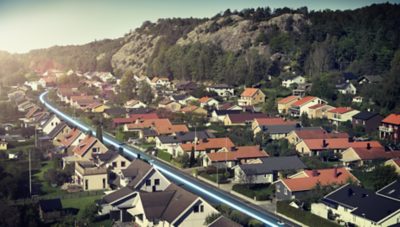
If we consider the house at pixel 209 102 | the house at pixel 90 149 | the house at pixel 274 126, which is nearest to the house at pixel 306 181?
the house at pixel 90 149

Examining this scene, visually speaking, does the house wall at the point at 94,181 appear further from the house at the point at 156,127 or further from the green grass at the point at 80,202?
the house at the point at 156,127

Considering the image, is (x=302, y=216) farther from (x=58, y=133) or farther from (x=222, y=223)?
(x=58, y=133)

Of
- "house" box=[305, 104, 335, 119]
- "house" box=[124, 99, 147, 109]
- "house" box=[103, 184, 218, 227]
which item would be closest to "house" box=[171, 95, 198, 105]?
"house" box=[124, 99, 147, 109]

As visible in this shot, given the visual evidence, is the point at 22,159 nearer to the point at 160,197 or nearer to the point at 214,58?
the point at 160,197

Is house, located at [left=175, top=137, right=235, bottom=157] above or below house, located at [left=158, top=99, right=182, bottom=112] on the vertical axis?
below

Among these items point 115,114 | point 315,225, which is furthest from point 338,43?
point 315,225

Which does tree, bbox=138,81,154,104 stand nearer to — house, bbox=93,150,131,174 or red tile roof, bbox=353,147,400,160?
house, bbox=93,150,131,174

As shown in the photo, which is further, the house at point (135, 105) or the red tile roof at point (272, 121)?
the house at point (135, 105)
